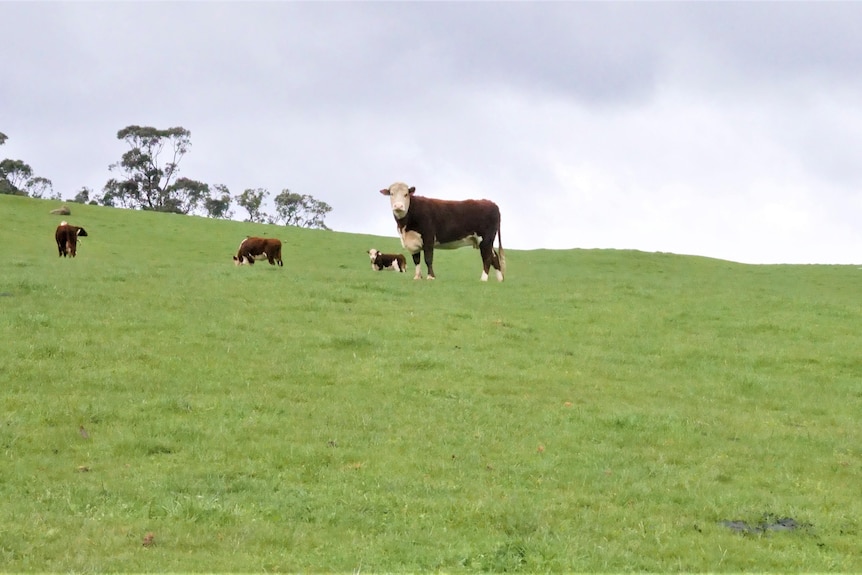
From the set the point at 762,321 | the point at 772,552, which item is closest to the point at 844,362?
the point at 762,321

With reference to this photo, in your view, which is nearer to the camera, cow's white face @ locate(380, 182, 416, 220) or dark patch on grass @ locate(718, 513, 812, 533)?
dark patch on grass @ locate(718, 513, 812, 533)

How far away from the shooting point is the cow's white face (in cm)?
2220

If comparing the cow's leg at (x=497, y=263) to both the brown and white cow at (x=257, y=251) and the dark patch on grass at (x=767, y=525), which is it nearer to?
the brown and white cow at (x=257, y=251)

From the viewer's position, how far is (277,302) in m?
17.6

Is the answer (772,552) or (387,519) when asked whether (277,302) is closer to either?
(387,519)

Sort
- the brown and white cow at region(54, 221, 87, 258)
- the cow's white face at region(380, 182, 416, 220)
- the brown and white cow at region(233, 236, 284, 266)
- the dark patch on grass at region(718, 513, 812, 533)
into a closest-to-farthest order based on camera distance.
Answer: the dark patch on grass at region(718, 513, 812, 533), the cow's white face at region(380, 182, 416, 220), the brown and white cow at region(233, 236, 284, 266), the brown and white cow at region(54, 221, 87, 258)

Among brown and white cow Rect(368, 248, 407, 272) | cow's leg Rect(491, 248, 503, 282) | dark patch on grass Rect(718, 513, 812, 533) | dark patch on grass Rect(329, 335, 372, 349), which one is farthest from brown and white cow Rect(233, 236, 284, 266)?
dark patch on grass Rect(718, 513, 812, 533)

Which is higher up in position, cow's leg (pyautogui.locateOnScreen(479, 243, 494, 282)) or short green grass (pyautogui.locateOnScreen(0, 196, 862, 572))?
cow's leg (pyautogui.locateOnScreen(479, 243, 494, 282))

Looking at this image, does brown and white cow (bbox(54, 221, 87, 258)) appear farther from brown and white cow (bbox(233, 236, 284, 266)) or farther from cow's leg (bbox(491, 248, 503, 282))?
cow's leg (bbox(491, 248, 503, 282))

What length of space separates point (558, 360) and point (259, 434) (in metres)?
6.17

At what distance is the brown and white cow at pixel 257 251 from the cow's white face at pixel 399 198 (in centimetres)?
987

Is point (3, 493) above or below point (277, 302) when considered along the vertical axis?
below

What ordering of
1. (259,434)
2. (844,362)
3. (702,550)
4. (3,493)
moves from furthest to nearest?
(844,362) < (259,434) < (3,493) < (702,550)

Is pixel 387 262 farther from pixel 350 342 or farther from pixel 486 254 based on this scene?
pixel 350 342
